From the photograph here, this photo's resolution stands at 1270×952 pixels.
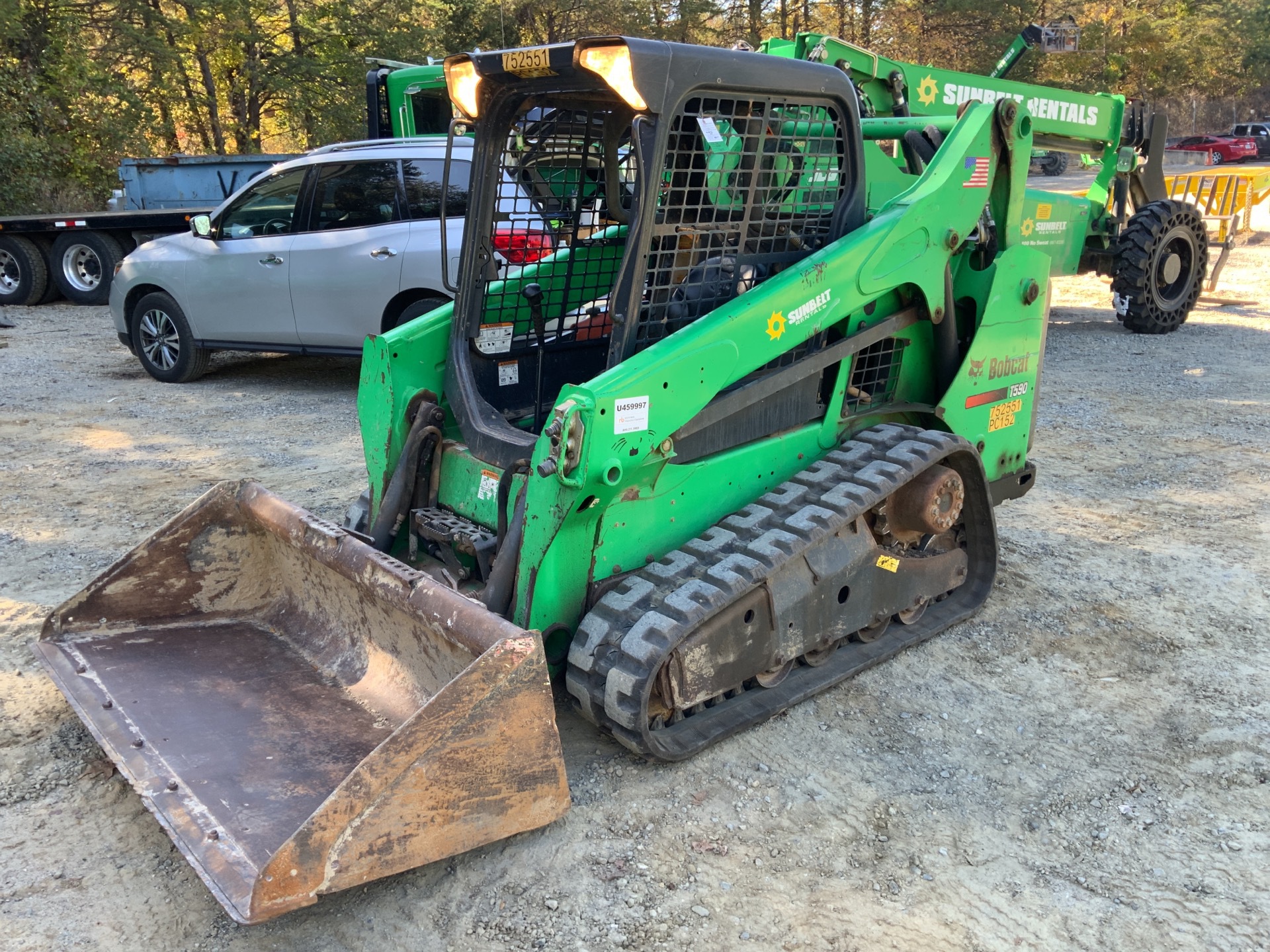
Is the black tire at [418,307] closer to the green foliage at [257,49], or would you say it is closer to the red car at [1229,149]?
the green foliage at [257,49]

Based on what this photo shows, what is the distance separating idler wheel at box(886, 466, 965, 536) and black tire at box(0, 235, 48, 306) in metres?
13.7

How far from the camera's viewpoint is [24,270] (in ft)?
46.2

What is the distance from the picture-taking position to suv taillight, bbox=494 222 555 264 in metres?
4.07

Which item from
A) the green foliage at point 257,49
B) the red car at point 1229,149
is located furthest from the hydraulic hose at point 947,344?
the red car at point 1229,149

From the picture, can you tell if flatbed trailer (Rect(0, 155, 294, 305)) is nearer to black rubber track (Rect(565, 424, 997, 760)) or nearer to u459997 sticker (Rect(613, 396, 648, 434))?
black rubber track (Rect(565, 424, 997, 760))

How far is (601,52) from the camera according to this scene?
3098 mm

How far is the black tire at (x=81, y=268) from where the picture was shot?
45.9 ft

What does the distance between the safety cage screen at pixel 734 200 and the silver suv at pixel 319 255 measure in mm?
3553

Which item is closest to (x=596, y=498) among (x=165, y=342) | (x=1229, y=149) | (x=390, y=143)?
(x=390, y=143)

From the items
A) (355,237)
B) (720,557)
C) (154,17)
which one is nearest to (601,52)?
(720,557)

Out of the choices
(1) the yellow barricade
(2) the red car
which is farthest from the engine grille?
(2) the red car

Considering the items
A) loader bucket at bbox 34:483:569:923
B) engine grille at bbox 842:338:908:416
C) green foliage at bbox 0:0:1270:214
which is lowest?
loader bucket at bbox 34:483:569:923

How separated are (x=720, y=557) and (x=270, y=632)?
66.1 inches

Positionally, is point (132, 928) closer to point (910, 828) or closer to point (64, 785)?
point (64, 785)
